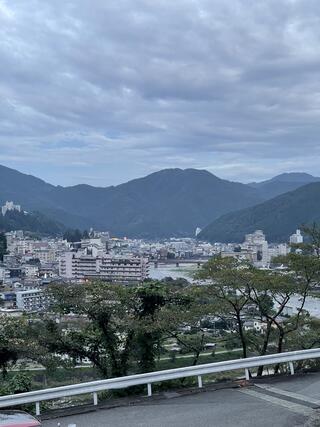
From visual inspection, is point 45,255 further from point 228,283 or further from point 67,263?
point 228,283

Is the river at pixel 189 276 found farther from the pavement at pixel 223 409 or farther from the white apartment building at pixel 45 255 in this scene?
the white apartment building at pixel 45 255

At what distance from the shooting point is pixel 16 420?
16.2ft

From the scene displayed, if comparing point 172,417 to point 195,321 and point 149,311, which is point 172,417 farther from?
point 149,311

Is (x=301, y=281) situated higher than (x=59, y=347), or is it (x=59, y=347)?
(x=301, y=281)

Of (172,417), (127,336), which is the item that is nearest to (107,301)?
(127,336)

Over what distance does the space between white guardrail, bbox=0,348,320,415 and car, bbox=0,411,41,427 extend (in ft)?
4.95

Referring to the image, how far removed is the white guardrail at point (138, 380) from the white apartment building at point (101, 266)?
2480 inches

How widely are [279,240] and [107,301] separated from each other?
144m

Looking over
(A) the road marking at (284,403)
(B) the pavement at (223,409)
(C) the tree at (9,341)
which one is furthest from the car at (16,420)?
(C) the tree at (9,341)

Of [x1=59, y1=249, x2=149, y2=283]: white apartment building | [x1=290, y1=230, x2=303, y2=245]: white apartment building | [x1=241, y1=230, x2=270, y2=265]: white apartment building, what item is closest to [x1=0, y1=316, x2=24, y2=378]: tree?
[x1=290, y1=230, x2=303, y2=245]: white apartment building

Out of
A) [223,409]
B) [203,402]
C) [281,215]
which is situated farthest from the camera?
[281,215]

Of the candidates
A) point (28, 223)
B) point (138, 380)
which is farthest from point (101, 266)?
point (28, 223)

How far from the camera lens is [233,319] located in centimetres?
1281

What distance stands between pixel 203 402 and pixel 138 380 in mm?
938
